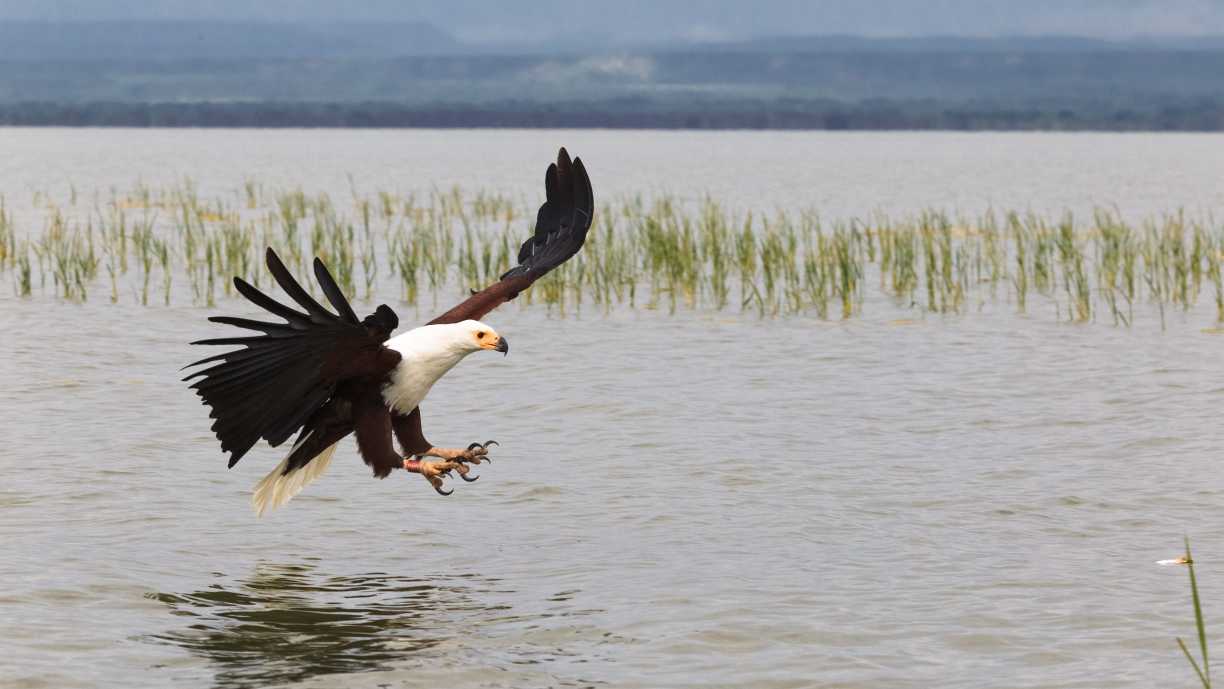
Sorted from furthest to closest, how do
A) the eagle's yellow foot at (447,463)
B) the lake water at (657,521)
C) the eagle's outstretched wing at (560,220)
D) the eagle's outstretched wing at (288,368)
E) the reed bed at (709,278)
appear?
the reed bed at (709,278)
the eagle's outstretched wing at (560,220)
the eagle's yellow foot at (447,463)
the eagle's outstretched wing at (288,368)
the lake water at (657,521)

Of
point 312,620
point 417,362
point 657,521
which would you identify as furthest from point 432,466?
point 657,521

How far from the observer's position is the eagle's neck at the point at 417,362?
A: 27.5ft

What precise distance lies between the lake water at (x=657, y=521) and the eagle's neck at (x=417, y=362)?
885mm

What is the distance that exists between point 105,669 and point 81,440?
486 cm

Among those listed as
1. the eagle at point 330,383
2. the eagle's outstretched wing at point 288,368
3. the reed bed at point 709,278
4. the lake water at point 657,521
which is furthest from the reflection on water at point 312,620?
the reed bed at point 709,278

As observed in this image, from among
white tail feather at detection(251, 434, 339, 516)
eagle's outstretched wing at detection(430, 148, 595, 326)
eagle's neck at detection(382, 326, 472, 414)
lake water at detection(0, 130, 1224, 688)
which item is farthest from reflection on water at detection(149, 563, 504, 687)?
eagle's outstretched wing at detection(430, 148, 595, 326)

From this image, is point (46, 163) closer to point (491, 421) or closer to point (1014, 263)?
point (1014, 263)

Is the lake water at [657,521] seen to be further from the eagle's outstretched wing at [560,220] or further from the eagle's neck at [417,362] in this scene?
the eagle's outstretched wing at [560,220]

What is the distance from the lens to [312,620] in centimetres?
793

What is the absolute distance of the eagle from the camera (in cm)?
804

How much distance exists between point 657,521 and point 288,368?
2512 mm

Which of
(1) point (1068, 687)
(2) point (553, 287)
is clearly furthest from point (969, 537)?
(2) point (553, 287)

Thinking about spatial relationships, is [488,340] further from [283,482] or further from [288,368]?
[283,482]

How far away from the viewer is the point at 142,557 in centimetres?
894
